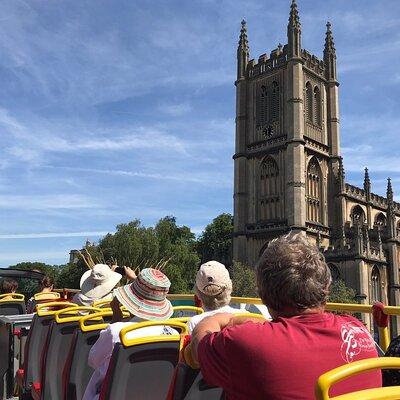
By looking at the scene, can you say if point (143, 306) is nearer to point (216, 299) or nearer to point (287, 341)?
point (216, 299)

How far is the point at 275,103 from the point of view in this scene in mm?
47281

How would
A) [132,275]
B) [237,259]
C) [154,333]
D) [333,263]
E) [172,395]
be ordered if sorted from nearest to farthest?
[172,395] → [154,333] → [132,275] → [333,263] → [237,259]

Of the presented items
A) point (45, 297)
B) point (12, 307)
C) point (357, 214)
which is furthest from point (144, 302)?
point (357, 214)

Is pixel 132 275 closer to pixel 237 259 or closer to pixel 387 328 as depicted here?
pixel 387 328

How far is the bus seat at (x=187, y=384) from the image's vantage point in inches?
87.4

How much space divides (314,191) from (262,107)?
31.3ft

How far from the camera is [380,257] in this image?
140 feet

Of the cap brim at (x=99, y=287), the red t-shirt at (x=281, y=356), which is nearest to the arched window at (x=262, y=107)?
the cap brim at (x=99, y=287)

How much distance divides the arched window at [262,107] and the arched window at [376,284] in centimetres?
1670

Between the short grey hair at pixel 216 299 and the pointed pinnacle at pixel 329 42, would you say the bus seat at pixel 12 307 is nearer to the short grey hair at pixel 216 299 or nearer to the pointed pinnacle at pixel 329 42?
the short grey hair at pixel 216 299

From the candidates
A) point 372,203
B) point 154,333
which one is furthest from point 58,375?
point 372,203

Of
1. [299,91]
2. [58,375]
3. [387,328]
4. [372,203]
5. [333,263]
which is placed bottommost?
[58,375]

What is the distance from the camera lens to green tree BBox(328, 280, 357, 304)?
35.5 meters

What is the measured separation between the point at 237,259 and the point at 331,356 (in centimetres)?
4326
